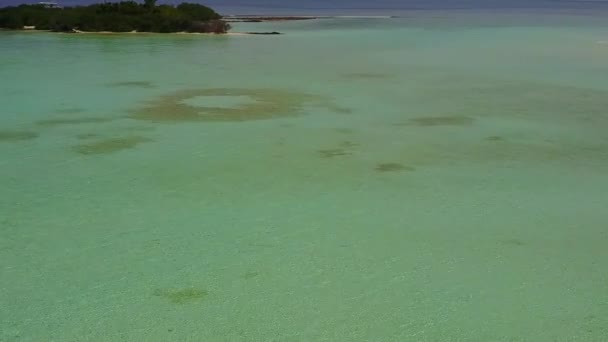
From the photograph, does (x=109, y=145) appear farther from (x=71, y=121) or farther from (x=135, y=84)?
(x=135, y=84)

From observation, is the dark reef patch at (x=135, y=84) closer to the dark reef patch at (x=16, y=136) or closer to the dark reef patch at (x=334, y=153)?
the dark reef patch at (x=16, y=136)

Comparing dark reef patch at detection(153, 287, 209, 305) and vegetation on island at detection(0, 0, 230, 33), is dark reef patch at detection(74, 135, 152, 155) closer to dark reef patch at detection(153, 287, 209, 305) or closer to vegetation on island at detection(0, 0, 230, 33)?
dark reef patch at detection(153, 287, 209, 305)

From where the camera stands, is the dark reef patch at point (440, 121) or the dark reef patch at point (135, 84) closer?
the dark reef patch at point (440, 121)

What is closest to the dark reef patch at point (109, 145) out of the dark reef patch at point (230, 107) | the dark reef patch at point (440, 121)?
the dark reef patch at point (230, 107)

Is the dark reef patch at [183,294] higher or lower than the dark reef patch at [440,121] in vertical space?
lower

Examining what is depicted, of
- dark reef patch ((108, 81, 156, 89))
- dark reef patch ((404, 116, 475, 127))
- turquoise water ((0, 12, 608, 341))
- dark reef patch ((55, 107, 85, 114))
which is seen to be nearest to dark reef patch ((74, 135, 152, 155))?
turquoise water ((0, 12, 608, 341))

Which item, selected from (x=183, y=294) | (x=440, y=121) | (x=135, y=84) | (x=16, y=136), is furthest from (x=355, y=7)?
(x=183, y=294)
